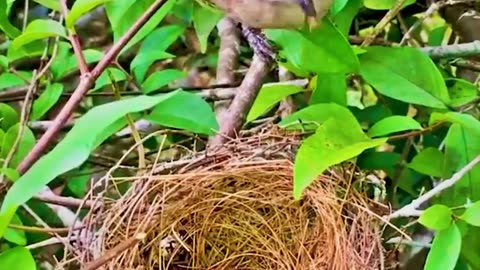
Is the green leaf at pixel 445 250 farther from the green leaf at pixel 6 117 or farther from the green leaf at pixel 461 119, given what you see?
the green leaf at pixel 6 117

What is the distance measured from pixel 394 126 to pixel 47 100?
0.37 m

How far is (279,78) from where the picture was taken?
957 millimetres

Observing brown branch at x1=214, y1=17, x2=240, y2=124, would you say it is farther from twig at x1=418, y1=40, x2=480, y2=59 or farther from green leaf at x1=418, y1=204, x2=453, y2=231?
green leaf at x1=418, y1=204, x2=453, y2=231

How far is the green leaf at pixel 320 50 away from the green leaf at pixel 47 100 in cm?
27

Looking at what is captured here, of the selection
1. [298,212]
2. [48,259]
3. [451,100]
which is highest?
[451,100]

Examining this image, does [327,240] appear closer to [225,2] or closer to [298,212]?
[298,212]

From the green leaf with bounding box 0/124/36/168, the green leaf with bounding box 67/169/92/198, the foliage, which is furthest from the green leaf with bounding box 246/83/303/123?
the green leaf with bounding box 67/169/92/198

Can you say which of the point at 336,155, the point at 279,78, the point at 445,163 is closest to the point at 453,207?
the point at 445,163

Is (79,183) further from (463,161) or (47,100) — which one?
(463,161)

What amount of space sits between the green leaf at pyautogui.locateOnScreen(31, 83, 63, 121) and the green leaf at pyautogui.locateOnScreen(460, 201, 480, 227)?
0.43m

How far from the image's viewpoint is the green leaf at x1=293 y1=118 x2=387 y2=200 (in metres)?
0.66

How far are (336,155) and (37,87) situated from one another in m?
0.40

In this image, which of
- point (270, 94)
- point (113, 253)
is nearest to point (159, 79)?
point (270, 94)

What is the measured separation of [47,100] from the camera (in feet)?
2.99
